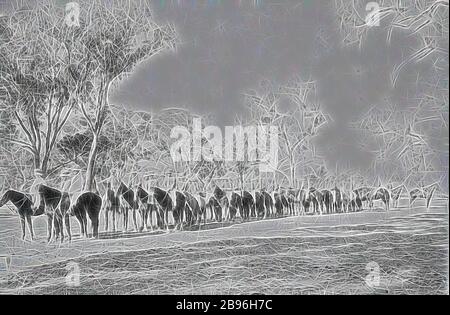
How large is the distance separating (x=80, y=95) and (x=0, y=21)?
72 cm

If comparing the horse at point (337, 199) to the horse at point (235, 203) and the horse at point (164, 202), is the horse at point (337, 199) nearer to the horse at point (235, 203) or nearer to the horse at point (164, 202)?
the horse at point (235, 203)

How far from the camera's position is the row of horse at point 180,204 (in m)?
3.11

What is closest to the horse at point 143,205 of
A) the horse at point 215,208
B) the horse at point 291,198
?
the horse at point 215,208

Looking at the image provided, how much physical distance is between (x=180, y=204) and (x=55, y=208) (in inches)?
32.6

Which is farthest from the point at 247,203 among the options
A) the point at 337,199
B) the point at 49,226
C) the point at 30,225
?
the point at 30,225

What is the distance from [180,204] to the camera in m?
3.15

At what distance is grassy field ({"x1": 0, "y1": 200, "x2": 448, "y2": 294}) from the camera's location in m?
3.13

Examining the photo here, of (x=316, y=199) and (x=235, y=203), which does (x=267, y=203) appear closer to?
(x=235, y=203)

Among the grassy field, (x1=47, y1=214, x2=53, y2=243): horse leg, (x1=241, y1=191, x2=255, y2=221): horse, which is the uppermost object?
(x1=241, y1=191, x2=255, y2=221): horse

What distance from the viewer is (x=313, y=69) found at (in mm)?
3164

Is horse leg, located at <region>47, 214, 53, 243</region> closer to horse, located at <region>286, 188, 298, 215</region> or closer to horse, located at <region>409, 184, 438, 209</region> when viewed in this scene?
horse, located at <region>286, 188, 298, 215</region>

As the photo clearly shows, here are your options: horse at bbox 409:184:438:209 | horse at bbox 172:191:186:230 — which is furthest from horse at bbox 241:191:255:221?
horse at bbox 409:184:438:209

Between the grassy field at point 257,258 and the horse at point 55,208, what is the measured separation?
71mm
